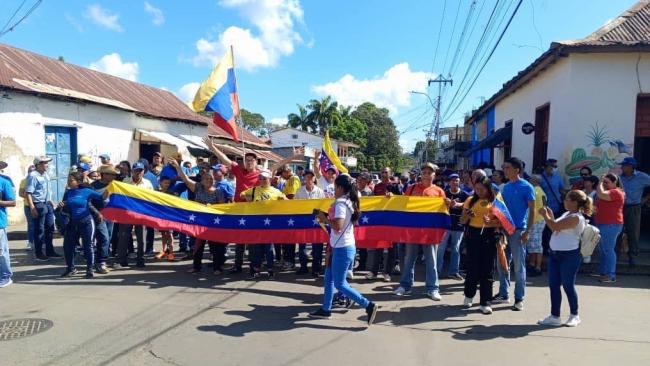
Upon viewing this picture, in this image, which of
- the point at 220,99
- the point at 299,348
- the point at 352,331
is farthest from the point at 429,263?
the point at 220,99

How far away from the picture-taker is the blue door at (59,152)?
14109mm

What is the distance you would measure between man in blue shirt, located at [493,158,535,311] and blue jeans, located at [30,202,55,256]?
832 cm

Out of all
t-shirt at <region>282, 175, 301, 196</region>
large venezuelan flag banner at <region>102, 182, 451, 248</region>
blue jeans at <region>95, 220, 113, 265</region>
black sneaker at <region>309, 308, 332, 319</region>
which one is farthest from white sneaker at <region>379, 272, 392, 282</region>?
blue jeans at <region>95, 220, 113, 265</region>

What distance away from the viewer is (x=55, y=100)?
14.1m

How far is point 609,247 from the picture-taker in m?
7.26

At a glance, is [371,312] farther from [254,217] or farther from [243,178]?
[243,178]

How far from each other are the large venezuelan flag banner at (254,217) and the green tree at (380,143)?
58338 millimetres

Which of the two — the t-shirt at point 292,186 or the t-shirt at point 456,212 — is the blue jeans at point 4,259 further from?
the t-shirt at point 456,212

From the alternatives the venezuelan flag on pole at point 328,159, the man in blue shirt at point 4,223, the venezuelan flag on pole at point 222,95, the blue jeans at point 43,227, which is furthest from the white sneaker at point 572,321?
the blue jeans at point 43,227

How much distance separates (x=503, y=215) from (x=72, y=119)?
1476 centimetres

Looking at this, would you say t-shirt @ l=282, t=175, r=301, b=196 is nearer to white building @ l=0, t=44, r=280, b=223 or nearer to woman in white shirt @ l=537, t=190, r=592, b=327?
woman in white shirt @ l=537, t=190, r=592, b=327

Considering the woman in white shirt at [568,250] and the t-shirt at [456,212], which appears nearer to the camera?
the woman in white shirt at [568,250]

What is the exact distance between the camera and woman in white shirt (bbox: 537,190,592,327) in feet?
16.5

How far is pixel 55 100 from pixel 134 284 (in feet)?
34.1
